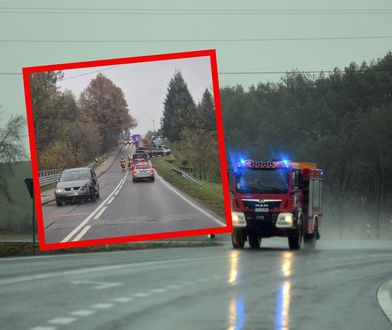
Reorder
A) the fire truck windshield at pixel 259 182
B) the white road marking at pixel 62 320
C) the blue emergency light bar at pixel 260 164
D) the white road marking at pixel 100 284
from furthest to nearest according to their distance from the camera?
the fire truck windshield at pixel 259 182 < the blue emergency light bar at pixel 260 164 < the white road marking at pixel 100 284 < the white road marking at pixel 62 320

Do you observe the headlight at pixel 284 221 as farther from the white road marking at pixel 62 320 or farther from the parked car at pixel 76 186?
the white road marking at pixel 62 320

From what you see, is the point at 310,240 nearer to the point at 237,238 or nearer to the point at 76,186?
the point at 237,238

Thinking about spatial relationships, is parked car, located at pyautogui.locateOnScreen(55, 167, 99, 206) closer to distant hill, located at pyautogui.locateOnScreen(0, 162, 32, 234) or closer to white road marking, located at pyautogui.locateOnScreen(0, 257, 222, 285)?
white road marking, located at pyautogui.locateOnScreen(0, 257, 222, 285)

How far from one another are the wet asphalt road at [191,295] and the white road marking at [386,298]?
0.47 feet

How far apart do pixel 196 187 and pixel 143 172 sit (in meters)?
1.49

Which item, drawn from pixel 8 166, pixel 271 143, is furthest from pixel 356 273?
pixel 271 143

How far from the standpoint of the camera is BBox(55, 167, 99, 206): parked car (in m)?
18.4

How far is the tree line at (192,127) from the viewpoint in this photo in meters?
18.5

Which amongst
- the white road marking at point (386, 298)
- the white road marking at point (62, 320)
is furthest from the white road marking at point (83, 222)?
the white road marking at point (62, 320)

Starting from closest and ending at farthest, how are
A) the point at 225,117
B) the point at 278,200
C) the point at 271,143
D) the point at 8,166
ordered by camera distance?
the point at 278,200 < the point at 8,166 < the point at 271,143 < the point at 225,117

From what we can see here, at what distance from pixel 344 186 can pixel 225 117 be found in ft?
198

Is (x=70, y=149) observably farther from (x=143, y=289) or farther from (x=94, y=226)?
(x=143, y=289)

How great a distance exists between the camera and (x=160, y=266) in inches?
Answer: 749

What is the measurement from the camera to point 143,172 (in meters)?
20.1
